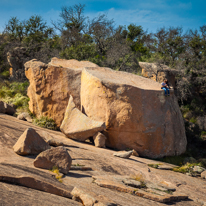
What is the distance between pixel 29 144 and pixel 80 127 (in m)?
4.37

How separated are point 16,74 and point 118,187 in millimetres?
17364

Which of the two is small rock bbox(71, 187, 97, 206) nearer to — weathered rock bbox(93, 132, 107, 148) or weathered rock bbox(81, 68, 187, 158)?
weathered rock bbox(93, 132, 107, 148)

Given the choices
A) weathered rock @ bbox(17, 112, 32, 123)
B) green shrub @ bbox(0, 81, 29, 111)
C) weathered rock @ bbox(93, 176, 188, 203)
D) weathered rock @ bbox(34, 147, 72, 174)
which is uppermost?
green shrub @ bbox(0, 81, 29, 111)

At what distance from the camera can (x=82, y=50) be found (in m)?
20.3

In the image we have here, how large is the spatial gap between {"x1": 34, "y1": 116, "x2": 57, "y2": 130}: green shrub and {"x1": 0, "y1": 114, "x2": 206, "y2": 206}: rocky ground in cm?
405

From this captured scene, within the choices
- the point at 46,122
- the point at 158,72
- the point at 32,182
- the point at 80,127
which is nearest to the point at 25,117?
the point at 46,122

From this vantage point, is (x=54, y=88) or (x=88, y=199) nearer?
(x=88, y=199)

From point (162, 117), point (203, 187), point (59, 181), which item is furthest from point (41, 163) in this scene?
point (162, 117)

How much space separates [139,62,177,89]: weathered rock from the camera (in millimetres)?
18828

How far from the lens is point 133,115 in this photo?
34.4ft

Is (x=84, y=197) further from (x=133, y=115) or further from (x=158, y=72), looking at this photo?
(x=158, y=72)

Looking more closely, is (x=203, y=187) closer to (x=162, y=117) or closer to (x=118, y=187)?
(x=118, y=187)

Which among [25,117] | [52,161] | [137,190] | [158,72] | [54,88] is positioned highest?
[158,72]

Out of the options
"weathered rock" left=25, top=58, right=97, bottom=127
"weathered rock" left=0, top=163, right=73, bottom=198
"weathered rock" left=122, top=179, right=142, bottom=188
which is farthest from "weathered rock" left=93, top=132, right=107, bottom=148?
"weathered rock" left=0, top=163, right=73, bottom=198
